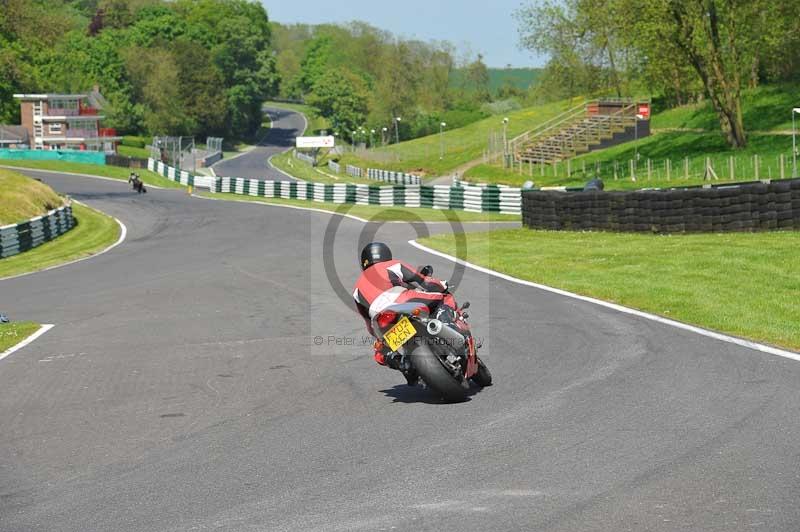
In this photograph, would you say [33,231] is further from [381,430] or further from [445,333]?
[381,430]

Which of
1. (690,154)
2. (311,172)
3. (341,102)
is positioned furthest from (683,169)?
(341,102)

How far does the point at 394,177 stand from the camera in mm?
86375

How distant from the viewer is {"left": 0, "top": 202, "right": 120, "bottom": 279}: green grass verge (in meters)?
29.1

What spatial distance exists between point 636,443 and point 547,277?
12.2 metres

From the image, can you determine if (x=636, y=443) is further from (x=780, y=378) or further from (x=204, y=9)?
(x=204, y=9)

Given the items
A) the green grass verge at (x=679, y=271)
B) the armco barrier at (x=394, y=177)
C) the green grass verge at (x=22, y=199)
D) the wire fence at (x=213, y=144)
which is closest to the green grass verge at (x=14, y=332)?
the green grass verge at (x=679, y=271)

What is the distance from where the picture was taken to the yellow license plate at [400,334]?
955 cm

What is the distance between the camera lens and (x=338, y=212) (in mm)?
42781

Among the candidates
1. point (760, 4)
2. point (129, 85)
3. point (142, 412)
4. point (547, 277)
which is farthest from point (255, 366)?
point (129, 85)

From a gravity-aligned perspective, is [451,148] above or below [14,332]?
above

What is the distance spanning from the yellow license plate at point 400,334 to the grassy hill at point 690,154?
39446mm

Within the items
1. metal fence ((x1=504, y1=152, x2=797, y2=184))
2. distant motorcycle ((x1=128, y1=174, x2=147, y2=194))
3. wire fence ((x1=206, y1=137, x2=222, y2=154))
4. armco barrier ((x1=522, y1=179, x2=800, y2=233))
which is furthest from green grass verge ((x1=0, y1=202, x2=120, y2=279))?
wire fence ((x1=206, y1=137, x2=222, y2=154))

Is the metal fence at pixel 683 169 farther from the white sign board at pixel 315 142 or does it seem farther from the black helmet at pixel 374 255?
the white sign board at pixel 315 142

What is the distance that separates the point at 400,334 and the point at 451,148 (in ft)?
321
